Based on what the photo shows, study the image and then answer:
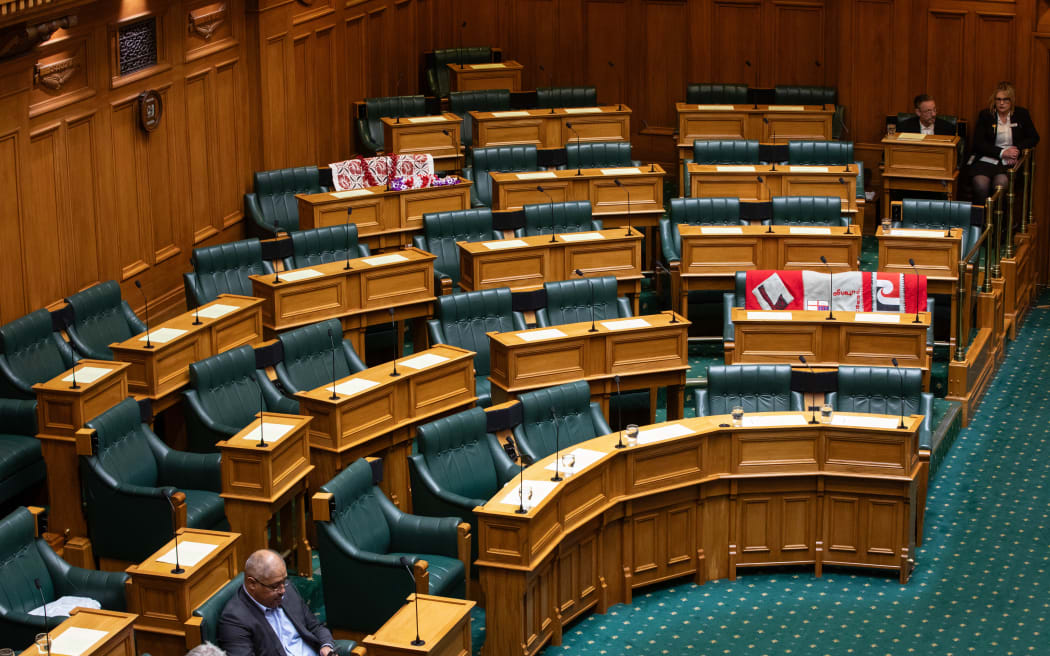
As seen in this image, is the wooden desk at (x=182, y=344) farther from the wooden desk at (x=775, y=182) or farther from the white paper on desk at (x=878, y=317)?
the wooden desk at (x=775, y=182)

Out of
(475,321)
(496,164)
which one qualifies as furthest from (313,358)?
(496,164)

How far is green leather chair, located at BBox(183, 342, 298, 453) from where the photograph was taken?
8.45 meters

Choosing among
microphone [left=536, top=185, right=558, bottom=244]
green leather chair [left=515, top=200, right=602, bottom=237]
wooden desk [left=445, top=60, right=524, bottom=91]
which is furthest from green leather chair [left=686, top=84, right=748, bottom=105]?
green leather chair [left=515, top=200, right=602, bottom=237]

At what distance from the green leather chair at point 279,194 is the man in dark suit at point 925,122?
5177 mm

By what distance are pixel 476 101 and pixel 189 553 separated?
7.93 metres

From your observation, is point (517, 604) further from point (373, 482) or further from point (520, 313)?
point (520, 313)

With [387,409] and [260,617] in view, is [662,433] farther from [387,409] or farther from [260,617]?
[260,617]

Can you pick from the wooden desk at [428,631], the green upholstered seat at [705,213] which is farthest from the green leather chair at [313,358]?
the green upholstered seat at [705,213]

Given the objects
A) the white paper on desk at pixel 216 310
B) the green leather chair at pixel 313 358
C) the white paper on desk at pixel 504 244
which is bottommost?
the green leather chair at pixel 313 358

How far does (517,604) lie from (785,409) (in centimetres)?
269

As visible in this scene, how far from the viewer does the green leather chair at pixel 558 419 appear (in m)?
8.41

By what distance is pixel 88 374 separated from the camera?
8.08m

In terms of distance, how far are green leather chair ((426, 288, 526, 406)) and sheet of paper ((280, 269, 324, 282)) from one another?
0.81m

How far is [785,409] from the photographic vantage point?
9.03 m
